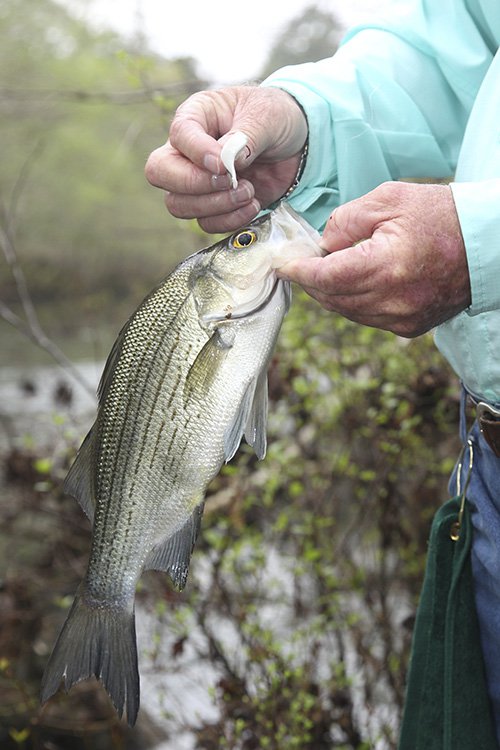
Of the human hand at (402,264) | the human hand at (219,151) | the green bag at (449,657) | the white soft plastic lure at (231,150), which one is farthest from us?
the green bag at (449,657)

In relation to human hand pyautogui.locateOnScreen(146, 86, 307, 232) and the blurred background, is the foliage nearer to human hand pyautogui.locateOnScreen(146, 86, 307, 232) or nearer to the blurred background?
the blurred background

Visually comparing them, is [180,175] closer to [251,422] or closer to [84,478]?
[251,422]

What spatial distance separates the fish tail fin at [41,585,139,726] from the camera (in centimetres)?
165

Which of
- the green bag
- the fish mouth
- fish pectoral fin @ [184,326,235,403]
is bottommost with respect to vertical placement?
the green bag

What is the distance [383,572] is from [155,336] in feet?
7.27

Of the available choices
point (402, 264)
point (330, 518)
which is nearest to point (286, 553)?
point (330, 518)

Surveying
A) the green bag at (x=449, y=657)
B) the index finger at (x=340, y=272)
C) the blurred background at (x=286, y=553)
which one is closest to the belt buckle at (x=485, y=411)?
the green bag at (x=449, y=657)

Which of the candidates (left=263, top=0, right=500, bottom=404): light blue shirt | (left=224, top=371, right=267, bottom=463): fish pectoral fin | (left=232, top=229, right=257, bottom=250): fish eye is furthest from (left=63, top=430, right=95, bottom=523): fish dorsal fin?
(left=263, top=0, right=500, bottom=404): light blue shirt

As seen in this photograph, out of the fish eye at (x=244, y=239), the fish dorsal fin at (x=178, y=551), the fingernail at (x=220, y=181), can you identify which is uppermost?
the fingernail at (x=220, y=181)

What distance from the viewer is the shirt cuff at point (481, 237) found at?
1369 mm

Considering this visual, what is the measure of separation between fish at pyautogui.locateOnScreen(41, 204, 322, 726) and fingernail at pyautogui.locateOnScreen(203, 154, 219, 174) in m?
0.15

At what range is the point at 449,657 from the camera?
1811 millimetres

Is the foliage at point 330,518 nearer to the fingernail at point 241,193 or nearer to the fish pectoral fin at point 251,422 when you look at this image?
the fish pectoral fin at point 251,422

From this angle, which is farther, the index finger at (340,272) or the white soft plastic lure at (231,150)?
the white soft plastic lure at (231,150)
